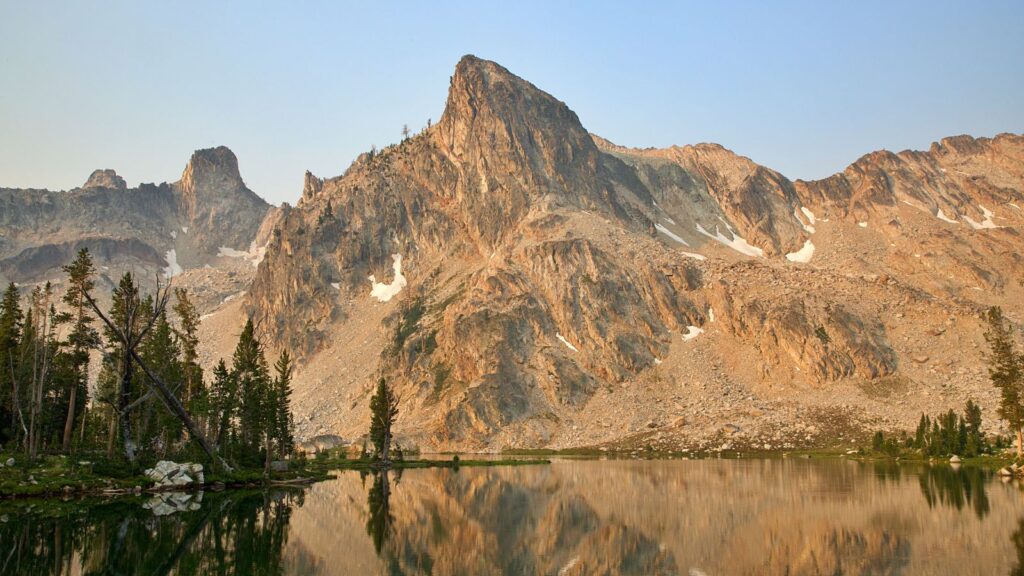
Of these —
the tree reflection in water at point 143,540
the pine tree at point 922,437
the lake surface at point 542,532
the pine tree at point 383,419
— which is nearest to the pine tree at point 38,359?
the lake surface at point 542,532

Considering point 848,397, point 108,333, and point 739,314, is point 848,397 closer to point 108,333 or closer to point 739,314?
point 739,314

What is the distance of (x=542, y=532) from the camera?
34.4 m

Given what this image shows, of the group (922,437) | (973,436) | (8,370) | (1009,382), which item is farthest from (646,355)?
(8,370)

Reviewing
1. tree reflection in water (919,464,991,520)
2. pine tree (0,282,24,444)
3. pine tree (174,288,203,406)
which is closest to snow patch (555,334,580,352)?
tree reflection in water (919,464,991,520)

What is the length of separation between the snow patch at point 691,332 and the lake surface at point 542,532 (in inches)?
4356

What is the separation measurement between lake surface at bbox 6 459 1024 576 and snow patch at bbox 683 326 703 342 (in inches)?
4356

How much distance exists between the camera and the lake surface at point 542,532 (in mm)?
25844

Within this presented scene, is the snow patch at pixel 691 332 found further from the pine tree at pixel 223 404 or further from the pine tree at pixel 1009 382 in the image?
the pine tree at pixel 223 404

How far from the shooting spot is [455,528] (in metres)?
36.0

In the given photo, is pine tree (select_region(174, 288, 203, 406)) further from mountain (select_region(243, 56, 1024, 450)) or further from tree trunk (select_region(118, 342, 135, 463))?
mountain (select_region(243, 56, 1024, 450))

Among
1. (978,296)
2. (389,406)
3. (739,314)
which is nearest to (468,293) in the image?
(739,314)

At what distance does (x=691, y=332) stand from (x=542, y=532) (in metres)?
140

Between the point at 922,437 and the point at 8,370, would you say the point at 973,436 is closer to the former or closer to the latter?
the point at 922,437

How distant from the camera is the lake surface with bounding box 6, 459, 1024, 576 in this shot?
2584 cm
